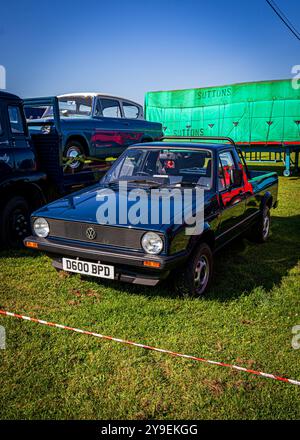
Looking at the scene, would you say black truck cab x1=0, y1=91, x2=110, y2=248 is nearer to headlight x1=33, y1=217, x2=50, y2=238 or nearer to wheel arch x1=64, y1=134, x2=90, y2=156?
headlight x1=33, y1=217, x2=50, y2=238

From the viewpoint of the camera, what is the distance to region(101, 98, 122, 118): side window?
8.48 meters

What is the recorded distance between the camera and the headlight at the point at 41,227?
3.60 meters

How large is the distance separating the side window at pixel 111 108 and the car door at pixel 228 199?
15.2ft

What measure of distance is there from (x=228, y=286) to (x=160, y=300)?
33.3 inches

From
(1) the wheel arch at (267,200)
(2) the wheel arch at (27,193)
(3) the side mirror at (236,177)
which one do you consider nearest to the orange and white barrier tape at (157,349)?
(2) the wheel arch at (27,193)

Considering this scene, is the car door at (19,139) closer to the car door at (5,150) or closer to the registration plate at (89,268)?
the car door at (5,150)

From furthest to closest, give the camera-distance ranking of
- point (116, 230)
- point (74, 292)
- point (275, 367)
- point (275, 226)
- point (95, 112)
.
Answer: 1. point (95, 112)
2. point (275, 226)
3. point (74, 292)
4. point (116, 230)
5. point (275, 367)

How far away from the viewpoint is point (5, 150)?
4.81m

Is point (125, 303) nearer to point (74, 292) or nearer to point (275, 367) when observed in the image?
point (74, 292)

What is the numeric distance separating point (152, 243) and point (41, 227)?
126cm

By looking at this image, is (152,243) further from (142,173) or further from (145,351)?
(142,173)

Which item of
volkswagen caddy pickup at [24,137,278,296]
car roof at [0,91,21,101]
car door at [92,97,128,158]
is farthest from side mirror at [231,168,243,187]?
car door at [92,97,128,158]

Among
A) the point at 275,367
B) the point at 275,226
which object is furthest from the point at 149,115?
the point at 275,367

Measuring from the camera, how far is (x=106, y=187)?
425 cm
